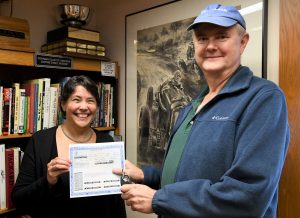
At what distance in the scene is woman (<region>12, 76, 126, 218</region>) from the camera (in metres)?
1.47

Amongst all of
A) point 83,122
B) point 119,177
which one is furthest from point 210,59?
point 83,122

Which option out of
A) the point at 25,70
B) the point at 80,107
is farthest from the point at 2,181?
the point at 25,70

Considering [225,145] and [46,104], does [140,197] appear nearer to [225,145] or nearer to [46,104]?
[225,145]

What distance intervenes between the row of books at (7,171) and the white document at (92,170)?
1.97 feet

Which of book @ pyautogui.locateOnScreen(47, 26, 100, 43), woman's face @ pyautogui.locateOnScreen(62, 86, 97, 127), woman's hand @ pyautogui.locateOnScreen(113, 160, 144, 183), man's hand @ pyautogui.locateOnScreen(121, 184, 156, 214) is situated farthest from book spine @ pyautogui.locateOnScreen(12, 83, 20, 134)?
man's hand @ pyautogui.locateOnScreen(121, 184, 156, 214)

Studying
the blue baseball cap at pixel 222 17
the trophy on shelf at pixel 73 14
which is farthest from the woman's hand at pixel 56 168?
the trophy on shelf at pixel 73 14

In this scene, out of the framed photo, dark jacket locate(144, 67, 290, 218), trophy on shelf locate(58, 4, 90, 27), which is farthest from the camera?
trophy on shelf locate(58, 4, 90, 27)

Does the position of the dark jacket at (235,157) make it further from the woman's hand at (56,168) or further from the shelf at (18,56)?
the shelf at (18,56)

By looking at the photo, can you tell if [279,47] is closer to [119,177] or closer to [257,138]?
[257,138]

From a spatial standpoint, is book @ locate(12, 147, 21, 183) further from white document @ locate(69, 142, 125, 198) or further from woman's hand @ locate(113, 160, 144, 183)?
woman's hand @ locate(113, 160, 144, 183)

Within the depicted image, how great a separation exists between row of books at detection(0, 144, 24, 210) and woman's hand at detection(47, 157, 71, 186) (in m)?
0.45

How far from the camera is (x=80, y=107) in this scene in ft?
5.27

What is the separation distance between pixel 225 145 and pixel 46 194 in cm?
93

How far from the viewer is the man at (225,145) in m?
0.86
